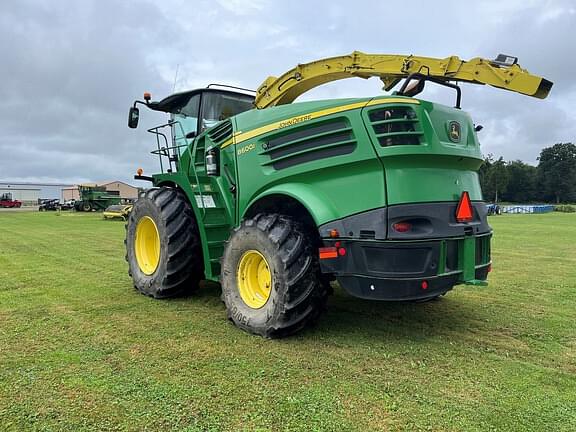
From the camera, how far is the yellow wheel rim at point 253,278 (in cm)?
464

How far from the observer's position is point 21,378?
329cm

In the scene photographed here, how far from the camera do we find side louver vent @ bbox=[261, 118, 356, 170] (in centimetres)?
409

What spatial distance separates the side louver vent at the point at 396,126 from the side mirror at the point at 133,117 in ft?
12.9

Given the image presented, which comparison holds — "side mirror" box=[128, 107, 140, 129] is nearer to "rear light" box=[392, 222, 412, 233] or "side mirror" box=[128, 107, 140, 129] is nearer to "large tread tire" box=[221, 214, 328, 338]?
"large tread tire" box=[221, 214, 328, 338]

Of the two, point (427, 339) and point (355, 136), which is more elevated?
Result: point (355, 136)

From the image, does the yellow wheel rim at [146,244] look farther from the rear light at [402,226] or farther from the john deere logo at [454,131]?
the john deere logo at [454,131]

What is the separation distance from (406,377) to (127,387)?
200 cm

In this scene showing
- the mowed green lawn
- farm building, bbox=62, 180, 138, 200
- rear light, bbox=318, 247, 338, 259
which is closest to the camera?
the mowed green lawn

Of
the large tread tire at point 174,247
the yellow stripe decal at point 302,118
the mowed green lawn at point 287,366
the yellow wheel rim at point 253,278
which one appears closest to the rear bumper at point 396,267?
the mowed green lawn at point 287,366

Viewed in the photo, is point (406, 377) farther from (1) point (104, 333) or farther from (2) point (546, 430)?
(1) point (104, 333)

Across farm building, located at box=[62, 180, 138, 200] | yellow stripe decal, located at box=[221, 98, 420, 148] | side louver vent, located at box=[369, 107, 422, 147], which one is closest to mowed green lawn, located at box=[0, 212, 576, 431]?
side louver vent, located at box=[369, 107, 422, 147]

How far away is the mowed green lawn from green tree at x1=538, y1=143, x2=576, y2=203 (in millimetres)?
96091

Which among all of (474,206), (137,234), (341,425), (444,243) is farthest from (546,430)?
(137,234)

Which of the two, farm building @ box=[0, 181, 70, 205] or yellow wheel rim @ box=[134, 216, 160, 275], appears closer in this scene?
yellow wheel rim @ box=[134, 216, 160, 275]
